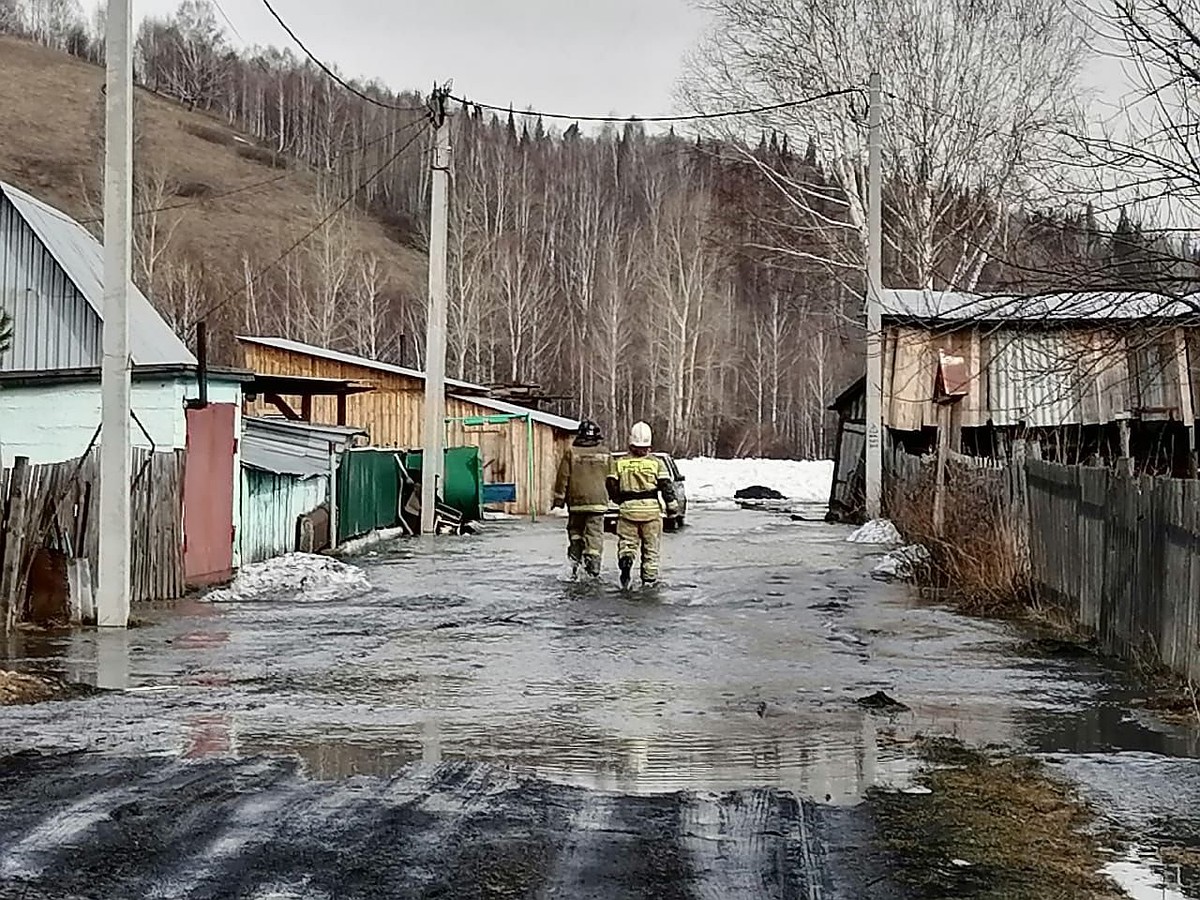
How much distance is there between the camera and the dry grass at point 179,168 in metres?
95.1

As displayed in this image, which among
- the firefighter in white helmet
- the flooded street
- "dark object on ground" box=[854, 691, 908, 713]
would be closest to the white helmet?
the firefighter in white helmet

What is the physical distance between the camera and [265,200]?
107438mm

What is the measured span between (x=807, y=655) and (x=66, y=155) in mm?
100388

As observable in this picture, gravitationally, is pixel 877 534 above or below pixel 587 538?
below

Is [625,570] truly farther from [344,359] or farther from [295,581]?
[344,359]

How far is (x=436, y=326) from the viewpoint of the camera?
31.4 meters

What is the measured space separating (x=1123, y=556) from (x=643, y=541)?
680cm

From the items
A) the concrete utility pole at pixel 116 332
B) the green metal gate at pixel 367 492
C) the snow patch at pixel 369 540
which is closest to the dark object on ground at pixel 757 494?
the green metal gate at pixel 367 492

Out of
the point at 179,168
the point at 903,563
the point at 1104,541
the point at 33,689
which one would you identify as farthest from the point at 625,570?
the point at 179,168

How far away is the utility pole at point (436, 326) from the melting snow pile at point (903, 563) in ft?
35.8

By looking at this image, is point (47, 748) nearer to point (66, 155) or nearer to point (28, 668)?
point (28, 668)

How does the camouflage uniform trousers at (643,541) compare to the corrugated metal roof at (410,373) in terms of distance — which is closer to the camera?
the camouflage uniform trousers at (643,541)

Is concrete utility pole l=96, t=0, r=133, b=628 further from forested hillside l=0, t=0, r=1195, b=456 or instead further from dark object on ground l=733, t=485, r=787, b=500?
dark object on ground l=733, t=485, r=787, b=500

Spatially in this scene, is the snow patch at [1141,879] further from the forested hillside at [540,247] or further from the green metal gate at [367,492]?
the forested hillside at [540,247]
